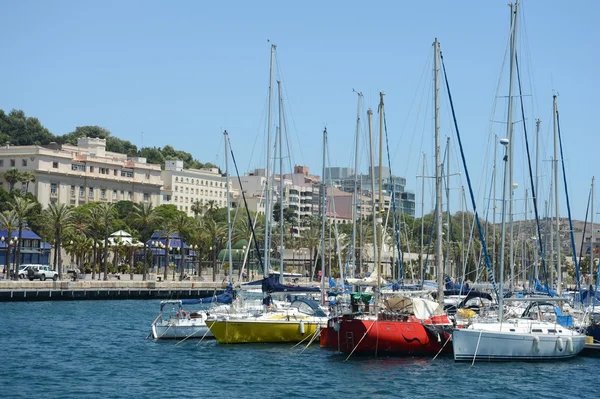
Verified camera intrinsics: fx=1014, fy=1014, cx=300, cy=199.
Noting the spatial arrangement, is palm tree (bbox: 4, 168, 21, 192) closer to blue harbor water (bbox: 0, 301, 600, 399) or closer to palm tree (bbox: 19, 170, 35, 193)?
palm tree (bbox: 19, 170, 35, 193)

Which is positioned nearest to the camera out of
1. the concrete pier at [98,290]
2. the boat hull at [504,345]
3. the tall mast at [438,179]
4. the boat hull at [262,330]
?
the boat hull at [504,345]

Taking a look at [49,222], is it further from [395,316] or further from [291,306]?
[395,316]

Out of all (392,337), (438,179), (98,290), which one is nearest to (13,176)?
(98,290)

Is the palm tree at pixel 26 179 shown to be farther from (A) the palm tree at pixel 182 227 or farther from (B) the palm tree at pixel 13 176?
(A) the palm tree at pixel 182 227

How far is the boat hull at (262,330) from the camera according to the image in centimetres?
5272

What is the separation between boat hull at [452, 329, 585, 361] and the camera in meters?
45.0

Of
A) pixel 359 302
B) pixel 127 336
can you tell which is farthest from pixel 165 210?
pixel 359 302

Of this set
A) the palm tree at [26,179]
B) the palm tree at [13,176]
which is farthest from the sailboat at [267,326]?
the palm tree at [26,179]

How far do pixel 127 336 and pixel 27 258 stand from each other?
8066 cm

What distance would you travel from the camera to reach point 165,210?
18825 centimetres

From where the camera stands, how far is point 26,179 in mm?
177250

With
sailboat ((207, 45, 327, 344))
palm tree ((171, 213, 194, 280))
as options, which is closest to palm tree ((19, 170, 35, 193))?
palm tree ((171, 213, 194, 280))

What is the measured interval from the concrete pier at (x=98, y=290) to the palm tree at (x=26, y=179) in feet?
235

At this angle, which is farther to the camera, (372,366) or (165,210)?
(165,210)
